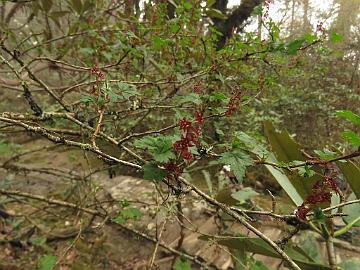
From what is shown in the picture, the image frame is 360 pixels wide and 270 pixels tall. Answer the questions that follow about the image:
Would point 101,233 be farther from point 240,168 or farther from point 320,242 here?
point 240,168

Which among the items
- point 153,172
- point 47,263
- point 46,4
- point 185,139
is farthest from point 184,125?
point 46,4

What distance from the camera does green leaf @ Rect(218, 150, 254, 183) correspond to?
2.70 ft

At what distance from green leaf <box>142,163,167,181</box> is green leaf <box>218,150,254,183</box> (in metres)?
0.15

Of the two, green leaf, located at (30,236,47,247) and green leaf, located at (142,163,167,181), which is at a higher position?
green leaf, located at (142,163,167,181)

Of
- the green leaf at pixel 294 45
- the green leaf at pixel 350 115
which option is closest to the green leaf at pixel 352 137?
the green leaf at pixel 350 115

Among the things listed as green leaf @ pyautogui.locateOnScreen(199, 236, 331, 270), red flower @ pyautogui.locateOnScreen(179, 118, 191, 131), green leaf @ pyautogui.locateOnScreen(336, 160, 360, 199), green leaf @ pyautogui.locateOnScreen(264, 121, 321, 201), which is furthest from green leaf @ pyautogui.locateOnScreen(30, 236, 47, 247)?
red flower @ pyautogui.locateOnScreen(179, 118, 191, 131)

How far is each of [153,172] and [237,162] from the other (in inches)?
8.2

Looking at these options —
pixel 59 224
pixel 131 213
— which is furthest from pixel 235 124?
pixel 131 213

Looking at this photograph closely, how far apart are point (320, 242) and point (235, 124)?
284 centimetres

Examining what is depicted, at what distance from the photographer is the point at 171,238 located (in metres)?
3.44

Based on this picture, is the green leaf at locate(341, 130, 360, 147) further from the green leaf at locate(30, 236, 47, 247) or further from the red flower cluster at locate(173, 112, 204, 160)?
the green leaf at locate(30, 236, 47, 247)

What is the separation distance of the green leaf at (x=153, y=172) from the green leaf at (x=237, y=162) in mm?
147

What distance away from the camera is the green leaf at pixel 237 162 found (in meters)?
0.82

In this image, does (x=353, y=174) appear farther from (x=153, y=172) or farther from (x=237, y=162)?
(x=153, y=172)
